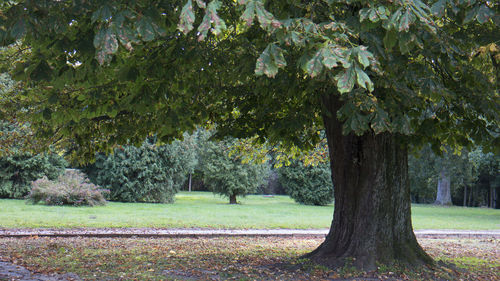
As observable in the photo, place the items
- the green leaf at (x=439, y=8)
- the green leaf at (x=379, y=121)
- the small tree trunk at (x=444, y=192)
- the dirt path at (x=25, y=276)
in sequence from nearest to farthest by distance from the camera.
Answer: the green leaf at (x=439, y=8), the green leaf at (x=379, y=121), the dirt path at (x=25, y=276), the small tree trunk at (x=444, y=192)

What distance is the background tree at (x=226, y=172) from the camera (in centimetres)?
2975

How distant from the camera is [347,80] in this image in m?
3.34

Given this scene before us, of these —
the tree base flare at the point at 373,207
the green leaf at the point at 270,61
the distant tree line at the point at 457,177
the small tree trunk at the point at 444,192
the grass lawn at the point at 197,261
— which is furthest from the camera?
the small tree trunk at the point at 444,192

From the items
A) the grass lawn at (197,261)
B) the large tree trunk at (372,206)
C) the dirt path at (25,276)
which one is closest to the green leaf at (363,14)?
the large tree trunk at (372,206)

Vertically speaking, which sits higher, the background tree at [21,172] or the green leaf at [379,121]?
the green leaf at [379,121]

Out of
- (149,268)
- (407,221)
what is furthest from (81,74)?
(407,221)

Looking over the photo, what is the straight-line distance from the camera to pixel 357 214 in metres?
7.25

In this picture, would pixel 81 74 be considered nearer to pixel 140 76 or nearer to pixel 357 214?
pixel 140 76

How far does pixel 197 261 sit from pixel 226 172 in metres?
21.9

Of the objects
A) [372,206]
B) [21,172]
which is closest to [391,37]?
[372,206]

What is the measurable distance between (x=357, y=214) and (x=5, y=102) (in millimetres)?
6971

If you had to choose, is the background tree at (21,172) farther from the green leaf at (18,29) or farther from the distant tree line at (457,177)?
the green leaf at (18,29)

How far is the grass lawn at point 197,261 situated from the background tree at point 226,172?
18.1 meters

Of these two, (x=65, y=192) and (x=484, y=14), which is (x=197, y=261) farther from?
(x=65, y=192)
